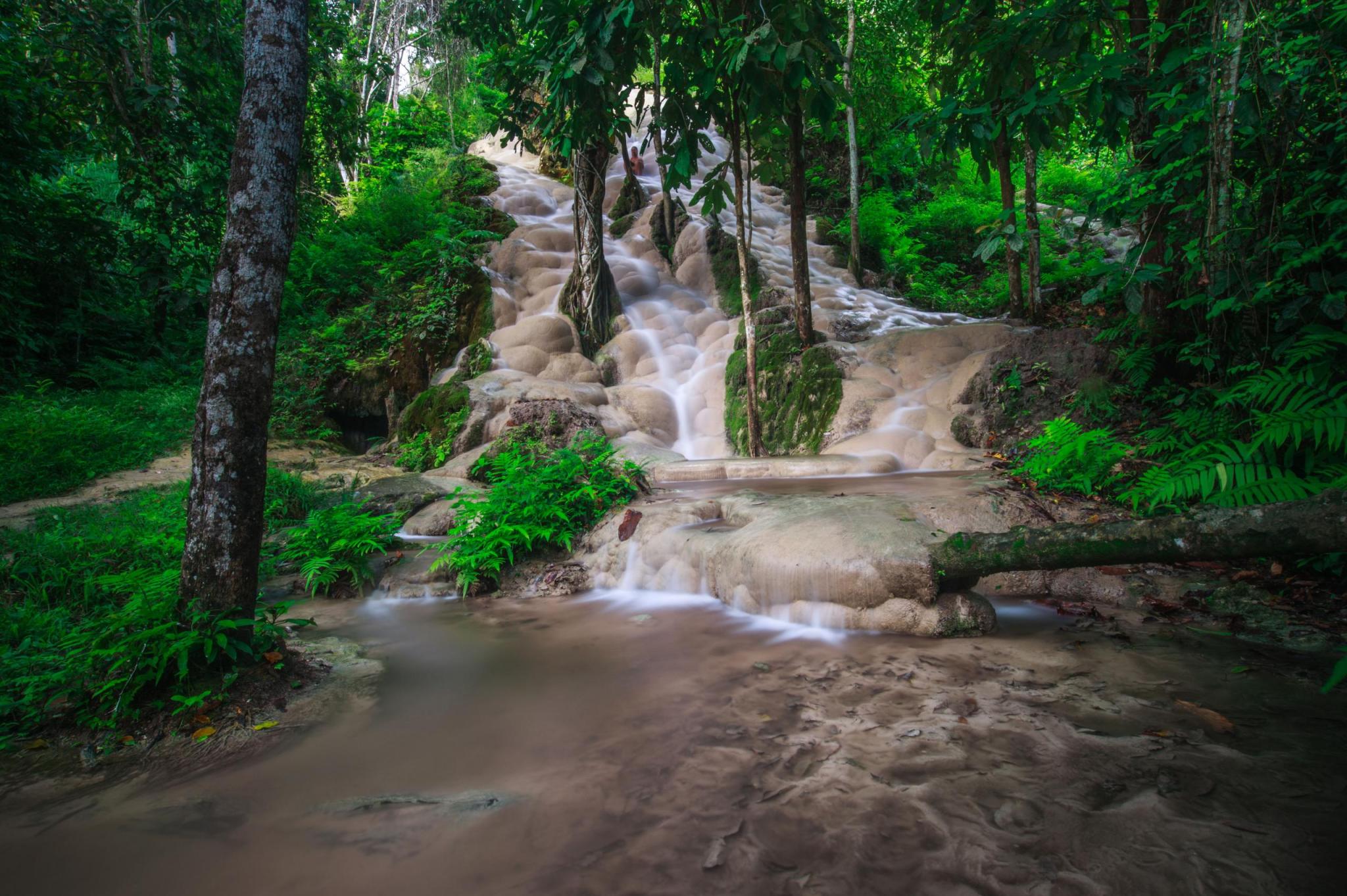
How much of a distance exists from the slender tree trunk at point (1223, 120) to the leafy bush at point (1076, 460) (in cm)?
140

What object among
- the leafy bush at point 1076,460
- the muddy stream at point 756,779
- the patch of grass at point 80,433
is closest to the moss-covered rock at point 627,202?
the patch of grass at point 80,433

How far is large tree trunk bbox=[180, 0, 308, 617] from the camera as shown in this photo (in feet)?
9.00

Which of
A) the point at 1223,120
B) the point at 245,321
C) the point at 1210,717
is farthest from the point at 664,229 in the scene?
the point at 1210,717

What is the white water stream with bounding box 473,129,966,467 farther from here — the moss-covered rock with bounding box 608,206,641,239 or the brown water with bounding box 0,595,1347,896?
the brown water with bounding box 0,595,1347,896

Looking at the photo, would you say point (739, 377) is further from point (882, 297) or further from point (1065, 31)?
point (1065, 31)

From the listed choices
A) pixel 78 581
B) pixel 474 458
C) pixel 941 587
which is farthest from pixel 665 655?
pixel 474 458

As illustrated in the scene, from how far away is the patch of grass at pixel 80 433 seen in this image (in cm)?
649

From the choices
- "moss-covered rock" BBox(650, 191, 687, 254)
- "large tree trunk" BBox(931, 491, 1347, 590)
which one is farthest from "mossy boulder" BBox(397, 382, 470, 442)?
"large tree trunk" BBox(931, 491, 1347, 590)

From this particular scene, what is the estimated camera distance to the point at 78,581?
4.35 metres

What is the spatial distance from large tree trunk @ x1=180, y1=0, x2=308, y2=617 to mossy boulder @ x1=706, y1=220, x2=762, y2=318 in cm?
925

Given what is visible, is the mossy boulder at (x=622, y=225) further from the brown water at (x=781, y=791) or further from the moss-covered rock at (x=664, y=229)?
the brown water at (x=781, y=791)

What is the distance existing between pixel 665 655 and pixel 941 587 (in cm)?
172

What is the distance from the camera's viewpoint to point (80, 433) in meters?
7.30

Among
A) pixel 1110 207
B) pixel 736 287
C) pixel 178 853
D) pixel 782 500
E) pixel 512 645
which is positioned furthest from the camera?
pixel 736 287
